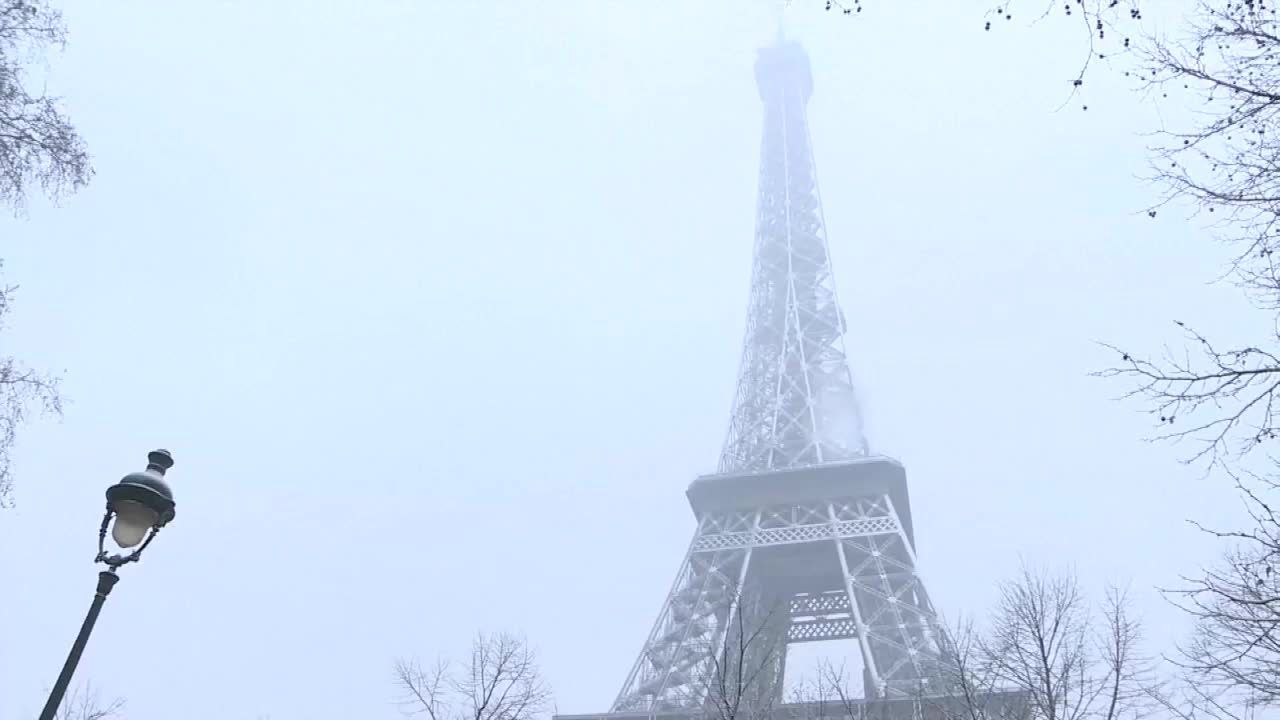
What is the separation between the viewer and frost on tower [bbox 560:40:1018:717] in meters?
42.2

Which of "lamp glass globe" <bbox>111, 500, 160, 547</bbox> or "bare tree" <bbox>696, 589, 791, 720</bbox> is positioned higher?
"bare tree" <bbox>696, 589, 791, 720</bbox>

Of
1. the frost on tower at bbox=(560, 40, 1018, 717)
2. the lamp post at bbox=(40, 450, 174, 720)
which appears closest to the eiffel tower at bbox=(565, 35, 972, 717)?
the frost on tower at bbox=(560, 40, 1018, 717)

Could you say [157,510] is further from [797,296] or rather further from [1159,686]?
[797,296]

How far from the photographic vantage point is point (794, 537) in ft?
161

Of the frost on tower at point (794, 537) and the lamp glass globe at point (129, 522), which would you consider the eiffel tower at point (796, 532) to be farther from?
the lamp glass globe at point (129, 522)

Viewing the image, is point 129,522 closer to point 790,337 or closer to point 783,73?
point 790,337

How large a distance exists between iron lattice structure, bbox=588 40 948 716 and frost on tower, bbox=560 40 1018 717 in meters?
0.07

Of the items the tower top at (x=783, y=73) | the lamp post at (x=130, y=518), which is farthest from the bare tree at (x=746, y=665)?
the tower top at (x=783, y=73)

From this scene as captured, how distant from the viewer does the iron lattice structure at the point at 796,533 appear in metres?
42.7

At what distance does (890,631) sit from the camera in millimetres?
45531

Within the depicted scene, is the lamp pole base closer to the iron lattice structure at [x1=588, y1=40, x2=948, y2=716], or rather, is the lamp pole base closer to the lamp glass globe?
the lamp glass globe

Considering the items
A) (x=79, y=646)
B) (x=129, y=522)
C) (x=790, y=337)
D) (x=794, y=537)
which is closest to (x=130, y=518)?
(x=129, y=522)

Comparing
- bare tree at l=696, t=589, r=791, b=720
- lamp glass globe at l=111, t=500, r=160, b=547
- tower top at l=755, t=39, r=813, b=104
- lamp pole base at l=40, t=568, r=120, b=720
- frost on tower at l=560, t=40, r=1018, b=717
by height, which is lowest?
lamp pole base at l=40, t=568, r=120, b=720

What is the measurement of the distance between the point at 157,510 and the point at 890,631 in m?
→ 41.2
